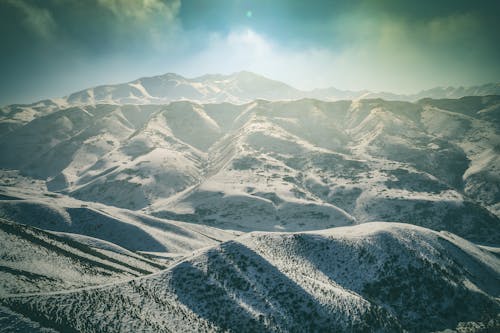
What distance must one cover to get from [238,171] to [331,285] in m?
147

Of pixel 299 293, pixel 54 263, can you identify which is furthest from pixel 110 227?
pixel 299 293

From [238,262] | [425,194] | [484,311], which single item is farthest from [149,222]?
[425,194]

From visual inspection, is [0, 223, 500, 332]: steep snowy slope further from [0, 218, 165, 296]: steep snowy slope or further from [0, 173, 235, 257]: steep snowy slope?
[0, 173, 235, 257]: steep snowy slope

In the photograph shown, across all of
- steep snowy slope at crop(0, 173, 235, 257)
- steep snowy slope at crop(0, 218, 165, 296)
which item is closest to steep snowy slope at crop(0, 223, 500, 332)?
steep snowy slope at crop(0, 218, 165, 296)

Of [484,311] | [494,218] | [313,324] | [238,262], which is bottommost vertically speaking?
[494,218]

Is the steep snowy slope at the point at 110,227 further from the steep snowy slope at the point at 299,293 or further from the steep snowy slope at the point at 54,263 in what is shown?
the steep snowy slope at the point at 299,293

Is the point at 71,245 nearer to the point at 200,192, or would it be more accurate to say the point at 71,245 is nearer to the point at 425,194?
the point at 200,192

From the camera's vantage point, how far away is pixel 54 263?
6150 cm

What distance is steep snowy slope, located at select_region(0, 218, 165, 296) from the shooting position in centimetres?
5057

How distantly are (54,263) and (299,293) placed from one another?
4942cm

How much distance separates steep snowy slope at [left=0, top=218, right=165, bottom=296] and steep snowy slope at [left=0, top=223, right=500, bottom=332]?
1226cm

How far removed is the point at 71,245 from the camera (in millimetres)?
75125

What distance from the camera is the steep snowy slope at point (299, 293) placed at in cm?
4150

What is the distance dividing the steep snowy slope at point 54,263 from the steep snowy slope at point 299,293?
40.2ft
